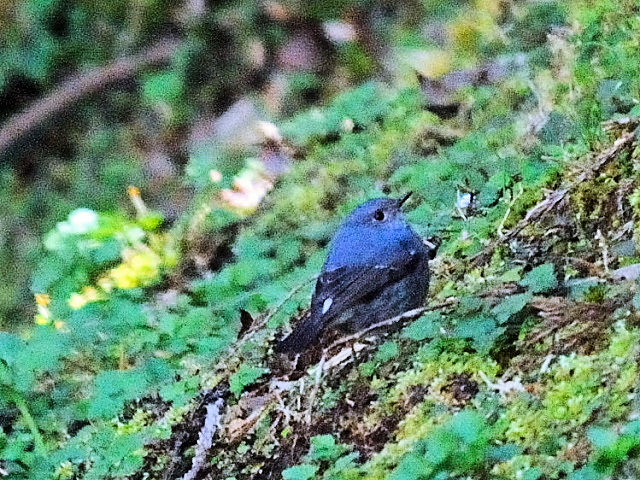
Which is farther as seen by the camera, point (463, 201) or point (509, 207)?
point (463, 201)

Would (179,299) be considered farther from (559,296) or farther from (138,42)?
(138,42)

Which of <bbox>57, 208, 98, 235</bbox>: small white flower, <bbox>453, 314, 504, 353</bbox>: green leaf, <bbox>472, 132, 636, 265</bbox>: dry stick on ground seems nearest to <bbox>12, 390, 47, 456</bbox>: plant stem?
<bbox>453, 314, 504, 353</bbox>: green leaf

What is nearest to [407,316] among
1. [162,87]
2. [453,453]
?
[453,453]

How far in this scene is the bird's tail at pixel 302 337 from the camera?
353 cm

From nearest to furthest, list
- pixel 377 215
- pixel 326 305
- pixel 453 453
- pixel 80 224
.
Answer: pixel 453 453 < pixel 326 305 < pixel 377 215 < pixel 80 224

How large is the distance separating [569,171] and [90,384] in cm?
198

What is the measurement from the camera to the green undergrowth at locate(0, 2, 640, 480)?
273cm

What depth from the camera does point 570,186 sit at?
3.47 metres

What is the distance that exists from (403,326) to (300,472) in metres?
0.70

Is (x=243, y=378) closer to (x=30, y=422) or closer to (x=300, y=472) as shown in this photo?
(x=300, y=472)

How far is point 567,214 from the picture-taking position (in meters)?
3.45

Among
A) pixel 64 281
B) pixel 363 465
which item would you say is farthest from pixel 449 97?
pixel 363 465

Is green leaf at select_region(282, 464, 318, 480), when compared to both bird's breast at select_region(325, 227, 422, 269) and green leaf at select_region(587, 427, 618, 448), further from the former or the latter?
bird's breast at select_region(325, 227, 422, 269)

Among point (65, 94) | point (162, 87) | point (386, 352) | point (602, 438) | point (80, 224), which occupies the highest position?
point (65, 94)
